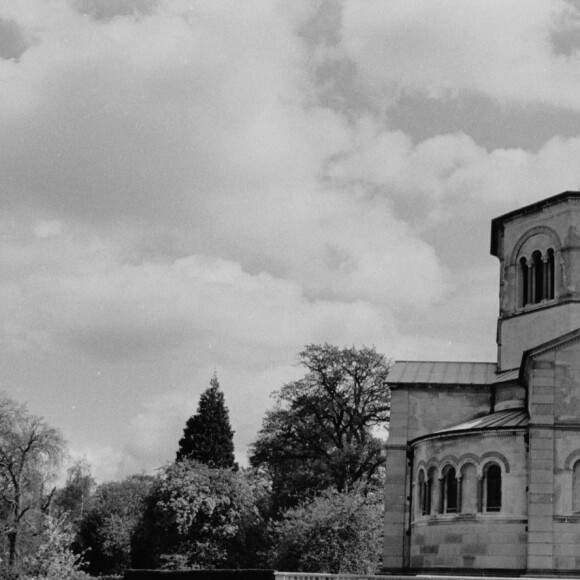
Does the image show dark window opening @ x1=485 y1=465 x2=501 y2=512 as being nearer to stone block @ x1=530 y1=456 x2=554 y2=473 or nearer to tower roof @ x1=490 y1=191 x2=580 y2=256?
stone block @ x1=530 y1=456 x2=554 y2=473

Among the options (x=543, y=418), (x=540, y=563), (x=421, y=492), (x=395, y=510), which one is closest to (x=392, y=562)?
(x=395, y=510)

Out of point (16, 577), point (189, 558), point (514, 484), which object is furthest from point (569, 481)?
point (189, 558)

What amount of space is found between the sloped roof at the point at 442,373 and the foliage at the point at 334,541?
1049 centimetres

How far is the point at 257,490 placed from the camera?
57.2 metres

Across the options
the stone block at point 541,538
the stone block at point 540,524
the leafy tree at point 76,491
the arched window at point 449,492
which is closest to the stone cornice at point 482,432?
the arched window at point 449,492

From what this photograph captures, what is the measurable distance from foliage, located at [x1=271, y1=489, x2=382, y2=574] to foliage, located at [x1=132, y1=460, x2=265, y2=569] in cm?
547

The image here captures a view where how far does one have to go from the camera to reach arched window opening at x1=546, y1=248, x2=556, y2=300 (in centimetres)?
3722

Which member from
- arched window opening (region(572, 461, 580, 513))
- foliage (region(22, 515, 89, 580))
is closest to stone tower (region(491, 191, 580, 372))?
arched window opening (region(572, 461, 580, 513))

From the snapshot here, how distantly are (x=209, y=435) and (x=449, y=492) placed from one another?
31355mm

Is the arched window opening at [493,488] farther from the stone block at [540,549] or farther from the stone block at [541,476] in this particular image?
the stone block at [540,549]

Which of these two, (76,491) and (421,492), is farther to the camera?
(76,491)

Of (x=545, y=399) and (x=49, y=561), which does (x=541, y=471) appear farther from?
(x=49, y=561)

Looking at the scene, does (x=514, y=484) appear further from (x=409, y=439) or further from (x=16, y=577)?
(x=16, y=577)

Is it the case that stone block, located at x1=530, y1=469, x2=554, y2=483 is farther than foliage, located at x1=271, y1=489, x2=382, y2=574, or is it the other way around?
foliage, located at x1=271, y1=489, x2=382, y2=574
